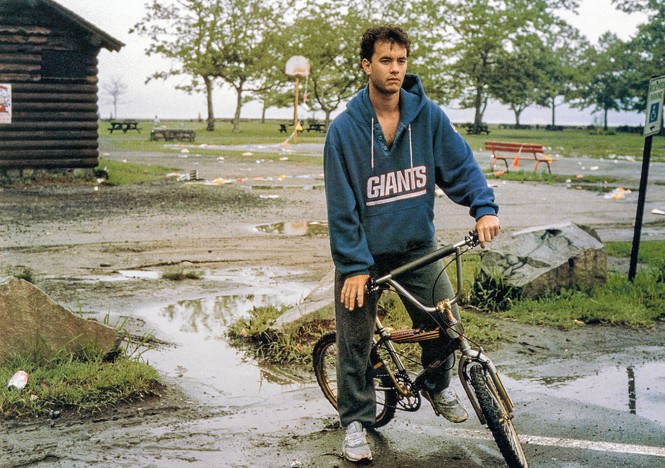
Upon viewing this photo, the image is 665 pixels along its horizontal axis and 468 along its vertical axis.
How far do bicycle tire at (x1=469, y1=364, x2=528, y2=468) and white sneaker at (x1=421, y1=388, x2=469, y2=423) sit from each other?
42cm

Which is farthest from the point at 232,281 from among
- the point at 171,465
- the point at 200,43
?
the point at 200,43

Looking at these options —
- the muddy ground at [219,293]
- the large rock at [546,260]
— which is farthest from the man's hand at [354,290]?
the large rock at [546,260]

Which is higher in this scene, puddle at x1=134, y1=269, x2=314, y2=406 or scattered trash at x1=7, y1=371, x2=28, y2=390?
scattered trash at x1=7, y1=371, x2=28, y2=390

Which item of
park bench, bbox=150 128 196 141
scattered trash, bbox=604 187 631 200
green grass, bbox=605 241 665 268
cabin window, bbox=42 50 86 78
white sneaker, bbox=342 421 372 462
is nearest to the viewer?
white sneaker, bbox=342 421 372 462

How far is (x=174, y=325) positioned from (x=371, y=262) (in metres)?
3.43

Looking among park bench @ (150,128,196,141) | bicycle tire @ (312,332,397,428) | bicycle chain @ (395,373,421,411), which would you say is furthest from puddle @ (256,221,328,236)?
park bench @ (150,128,196,141)

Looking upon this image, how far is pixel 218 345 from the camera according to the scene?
6.37 m

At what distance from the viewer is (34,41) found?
1958 cm

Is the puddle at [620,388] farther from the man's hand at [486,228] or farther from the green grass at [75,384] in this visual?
the green grass at [75,384]

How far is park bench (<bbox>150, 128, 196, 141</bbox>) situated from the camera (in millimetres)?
40312

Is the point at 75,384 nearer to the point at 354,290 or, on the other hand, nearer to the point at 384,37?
the point at 354,290

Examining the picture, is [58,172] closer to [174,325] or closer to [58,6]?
[58,6]

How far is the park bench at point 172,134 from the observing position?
4031 cm

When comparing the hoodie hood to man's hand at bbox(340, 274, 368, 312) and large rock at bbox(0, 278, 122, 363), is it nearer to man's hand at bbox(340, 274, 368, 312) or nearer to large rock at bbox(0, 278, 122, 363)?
man's hand at bbox(340, 274, 368, 312)
